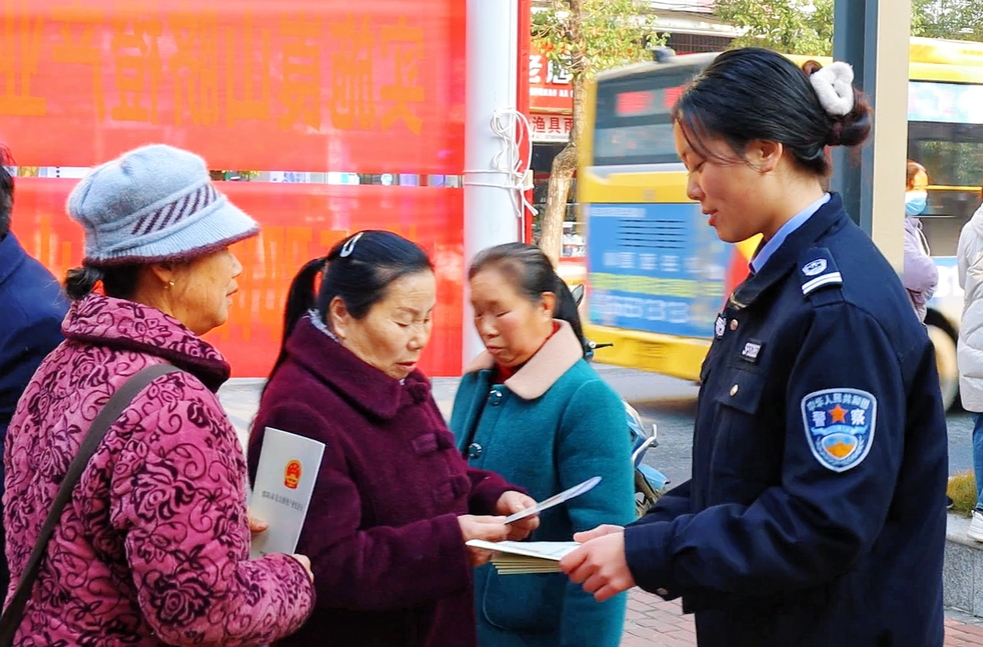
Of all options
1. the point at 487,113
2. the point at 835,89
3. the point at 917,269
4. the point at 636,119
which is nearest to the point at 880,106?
the point at 487,113

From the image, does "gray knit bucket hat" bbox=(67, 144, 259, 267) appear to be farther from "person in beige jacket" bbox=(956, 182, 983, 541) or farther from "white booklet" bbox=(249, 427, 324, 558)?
"person in beige jacket" bbox=(956, 182, 983, 541)

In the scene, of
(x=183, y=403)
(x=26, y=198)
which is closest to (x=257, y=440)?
(x=183, y=403)

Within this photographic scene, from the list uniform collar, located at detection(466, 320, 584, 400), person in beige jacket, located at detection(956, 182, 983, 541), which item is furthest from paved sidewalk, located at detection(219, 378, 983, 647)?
uniform collar, located at detection(466, 320, 584, 400)

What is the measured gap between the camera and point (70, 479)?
179 cm

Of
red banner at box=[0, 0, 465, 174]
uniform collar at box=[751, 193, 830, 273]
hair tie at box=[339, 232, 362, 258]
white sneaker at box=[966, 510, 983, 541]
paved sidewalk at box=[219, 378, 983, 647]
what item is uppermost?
red banner at box=[0, 0, 465, 174]

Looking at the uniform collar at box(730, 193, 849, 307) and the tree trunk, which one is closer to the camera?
the uniform collar at box(730, 193, 849, 307)

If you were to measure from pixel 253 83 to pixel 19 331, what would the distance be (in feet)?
11.2

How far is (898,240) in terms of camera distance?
468 cm

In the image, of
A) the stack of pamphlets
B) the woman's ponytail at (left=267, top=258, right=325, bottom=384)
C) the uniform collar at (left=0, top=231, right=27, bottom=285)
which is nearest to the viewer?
the stack of pamphlets

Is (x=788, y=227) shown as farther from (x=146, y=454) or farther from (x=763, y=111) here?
(x=146, y=454)

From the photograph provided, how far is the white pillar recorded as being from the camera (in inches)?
202

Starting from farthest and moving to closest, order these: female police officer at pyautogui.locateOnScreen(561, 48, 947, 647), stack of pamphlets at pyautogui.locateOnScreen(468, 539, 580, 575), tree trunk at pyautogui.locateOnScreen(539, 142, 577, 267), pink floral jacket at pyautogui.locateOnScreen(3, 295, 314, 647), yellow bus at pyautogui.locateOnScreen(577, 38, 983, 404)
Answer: tree trunk at pyautogui.locateOnScreen(539, 142, 577, 267) < yellow bus at pyautogui.locateOnScreen(577, 38, 983, 404) < stack of pamphlets at pyautogui.locateOnScreen(468, 539, 580, 575) < female police officer at pyautogui.locateOnScreen(561, 48, 947, 647) < pink floral jacket at pyautogui.locateOnScreen(3, 295, 314, 647)

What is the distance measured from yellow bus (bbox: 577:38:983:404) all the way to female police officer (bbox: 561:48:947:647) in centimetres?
791

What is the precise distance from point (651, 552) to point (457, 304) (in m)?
4.31
